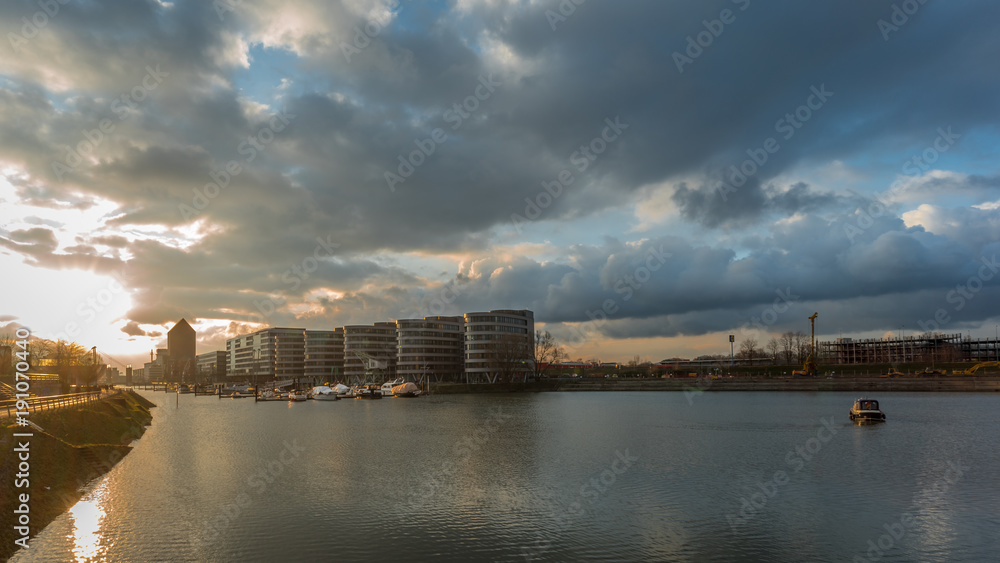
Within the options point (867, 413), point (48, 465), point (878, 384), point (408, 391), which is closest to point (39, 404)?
point (48, 465)

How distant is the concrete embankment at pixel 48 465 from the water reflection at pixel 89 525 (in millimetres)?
957

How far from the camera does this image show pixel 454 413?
116 metres

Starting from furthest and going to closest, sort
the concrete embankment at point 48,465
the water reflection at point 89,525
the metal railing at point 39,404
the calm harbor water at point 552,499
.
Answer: the metal railing at point 39,404, the concrete embankment at point 48,465, the calm harbor water at point 552,499, the water reflection at point 89,525

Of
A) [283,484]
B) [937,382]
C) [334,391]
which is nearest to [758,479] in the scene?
[283,484]

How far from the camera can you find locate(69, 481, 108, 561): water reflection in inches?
1123

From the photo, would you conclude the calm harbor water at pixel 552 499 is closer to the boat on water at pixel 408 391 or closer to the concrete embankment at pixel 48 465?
the concrete embankment at pixel 48 465

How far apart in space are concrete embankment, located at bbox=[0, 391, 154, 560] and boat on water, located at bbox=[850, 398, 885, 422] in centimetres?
9477

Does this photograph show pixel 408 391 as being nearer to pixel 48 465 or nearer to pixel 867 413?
pixel 867 413

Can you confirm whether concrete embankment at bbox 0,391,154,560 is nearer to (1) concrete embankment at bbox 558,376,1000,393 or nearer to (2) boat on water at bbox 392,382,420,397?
(2) boat on water at bbox 392,382,420,397

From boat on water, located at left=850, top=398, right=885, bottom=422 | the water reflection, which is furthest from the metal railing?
boat on water, located at left=850, top=398, right=885, bottom=422

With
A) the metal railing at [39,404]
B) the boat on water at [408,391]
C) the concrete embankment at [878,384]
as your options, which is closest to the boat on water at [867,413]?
the concrete embankment at [878,384]

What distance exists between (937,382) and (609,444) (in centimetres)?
15176

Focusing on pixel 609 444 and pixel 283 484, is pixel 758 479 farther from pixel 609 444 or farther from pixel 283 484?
pixel 283 484

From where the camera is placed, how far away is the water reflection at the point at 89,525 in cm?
2852
